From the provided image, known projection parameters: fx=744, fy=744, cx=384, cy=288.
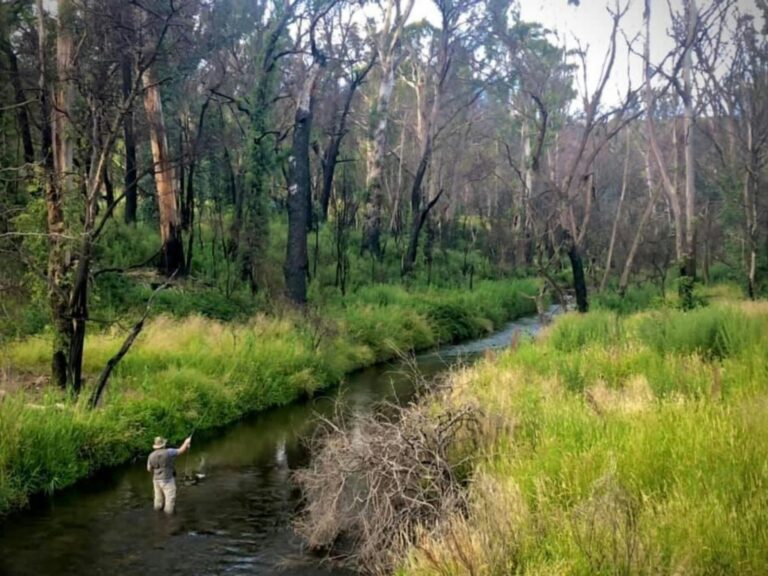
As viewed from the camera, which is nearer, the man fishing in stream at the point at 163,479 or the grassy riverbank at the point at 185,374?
the man fishing in stream at the point at 163,479

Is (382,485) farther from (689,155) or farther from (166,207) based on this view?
(689,155)

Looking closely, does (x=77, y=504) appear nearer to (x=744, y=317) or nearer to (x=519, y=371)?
(x=519, y=371)

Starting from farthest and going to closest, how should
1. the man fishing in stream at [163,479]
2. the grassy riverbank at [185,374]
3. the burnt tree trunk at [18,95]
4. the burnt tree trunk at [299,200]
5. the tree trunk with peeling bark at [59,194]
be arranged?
the burnt tree trunk at [299,200] < the burnt tree trunk at [18,95] < the tree trunk with peeling bark at [59,194] < the grassy riverbank at [185,374] < the man fishing in stream at [163,479]

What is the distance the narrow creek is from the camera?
293 inches

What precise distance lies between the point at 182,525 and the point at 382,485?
2572 mm

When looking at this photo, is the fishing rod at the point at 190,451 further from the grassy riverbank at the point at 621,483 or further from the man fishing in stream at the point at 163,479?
the grassy riverbank at the point at 621,483

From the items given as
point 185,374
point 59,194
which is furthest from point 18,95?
point 185,374

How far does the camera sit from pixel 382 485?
7.61 meters

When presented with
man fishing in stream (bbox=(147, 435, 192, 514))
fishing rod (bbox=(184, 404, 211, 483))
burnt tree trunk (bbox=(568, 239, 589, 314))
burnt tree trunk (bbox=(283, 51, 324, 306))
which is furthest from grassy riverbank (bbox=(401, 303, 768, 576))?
burnt tree trunk (bbox=(568, 239, 589, 314))

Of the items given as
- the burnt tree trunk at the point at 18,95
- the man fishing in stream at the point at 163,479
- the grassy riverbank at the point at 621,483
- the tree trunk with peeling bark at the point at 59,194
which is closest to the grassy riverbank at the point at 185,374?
the tree trunk with peeling bark at the point at 59,194

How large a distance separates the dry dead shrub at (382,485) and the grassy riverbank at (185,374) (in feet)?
3.56

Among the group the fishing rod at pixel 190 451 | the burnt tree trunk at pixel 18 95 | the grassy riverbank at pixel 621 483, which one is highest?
the burnt tree trunk at pixel 18 95

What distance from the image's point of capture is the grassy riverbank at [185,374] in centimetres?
974

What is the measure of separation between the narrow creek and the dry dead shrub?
0.41 metres
